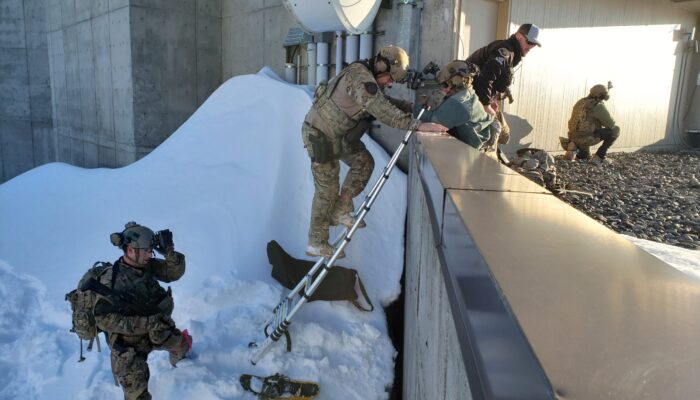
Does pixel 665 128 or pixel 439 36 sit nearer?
pixel 439 36

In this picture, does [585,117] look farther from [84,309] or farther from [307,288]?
[84,309]

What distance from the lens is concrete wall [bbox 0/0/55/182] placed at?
664 inches

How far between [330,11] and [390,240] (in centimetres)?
336

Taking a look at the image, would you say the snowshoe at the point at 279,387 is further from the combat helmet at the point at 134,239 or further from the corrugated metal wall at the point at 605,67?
the corrugated metal wall at the point at 605,67

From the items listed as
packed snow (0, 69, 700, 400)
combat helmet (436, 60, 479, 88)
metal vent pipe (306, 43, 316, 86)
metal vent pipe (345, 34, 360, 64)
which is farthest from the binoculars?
metal vent pipe (306, 43, 316, 86)

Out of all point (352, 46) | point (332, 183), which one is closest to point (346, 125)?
point (332, 183)

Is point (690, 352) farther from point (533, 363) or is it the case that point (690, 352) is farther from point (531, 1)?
point (531, 1)

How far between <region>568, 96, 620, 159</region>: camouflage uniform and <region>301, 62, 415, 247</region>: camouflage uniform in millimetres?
4470

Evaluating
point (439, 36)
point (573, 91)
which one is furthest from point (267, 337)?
point (573, 91)

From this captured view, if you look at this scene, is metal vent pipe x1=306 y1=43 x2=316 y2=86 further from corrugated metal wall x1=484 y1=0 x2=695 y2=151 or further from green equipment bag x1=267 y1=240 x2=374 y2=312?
green equipment bag x1=267 y1=240 x2=374 y2=312

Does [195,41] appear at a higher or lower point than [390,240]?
higher

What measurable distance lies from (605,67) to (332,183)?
21.2 feet

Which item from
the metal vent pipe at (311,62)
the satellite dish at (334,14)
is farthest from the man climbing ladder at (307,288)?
the metal vent pipe at (311,62)

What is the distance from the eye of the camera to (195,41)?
10.8m
